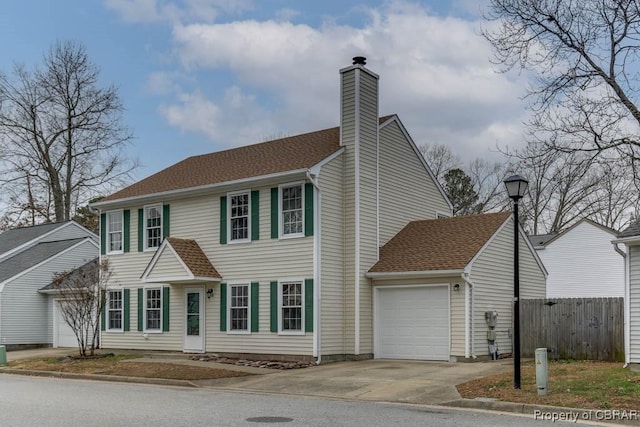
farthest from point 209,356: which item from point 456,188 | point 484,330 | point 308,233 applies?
point 456,188

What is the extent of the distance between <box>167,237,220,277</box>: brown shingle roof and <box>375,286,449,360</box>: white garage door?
5389 mm

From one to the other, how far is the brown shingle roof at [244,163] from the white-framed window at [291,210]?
64cm

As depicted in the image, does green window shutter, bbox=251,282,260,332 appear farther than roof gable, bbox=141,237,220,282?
No


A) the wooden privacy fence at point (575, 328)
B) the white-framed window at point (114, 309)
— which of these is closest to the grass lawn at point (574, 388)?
the wooden privacy fence at point (575, 328)

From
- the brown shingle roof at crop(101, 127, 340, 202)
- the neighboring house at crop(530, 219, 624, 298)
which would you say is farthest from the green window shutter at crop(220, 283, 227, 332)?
the neighboring house at crop(530, 219, 624, 298)

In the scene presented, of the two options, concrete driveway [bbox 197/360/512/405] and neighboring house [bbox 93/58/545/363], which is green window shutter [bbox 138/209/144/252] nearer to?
neighboring house [bbox 93/58/545/363]

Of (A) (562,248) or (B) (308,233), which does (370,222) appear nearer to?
(B) (308,233)

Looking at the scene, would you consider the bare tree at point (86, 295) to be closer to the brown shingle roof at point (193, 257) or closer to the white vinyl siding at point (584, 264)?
the brown shingle roof at point (193, 257)

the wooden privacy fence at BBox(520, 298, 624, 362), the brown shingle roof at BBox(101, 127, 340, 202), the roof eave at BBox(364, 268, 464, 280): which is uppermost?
the brown shingle roof at BBox(101, 127, 340, 202)

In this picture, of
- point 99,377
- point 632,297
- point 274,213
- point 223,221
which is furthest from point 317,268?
point 632,297

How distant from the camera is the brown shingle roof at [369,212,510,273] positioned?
2016cm

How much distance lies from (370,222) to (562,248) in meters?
18.3

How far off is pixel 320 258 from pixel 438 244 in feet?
12.4

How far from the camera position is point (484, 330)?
2041cm
